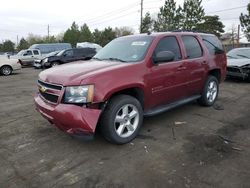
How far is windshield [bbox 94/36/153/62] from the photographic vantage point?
15.6 ft

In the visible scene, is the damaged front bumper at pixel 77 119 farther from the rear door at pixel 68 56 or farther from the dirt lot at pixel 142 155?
the rear door at pixel 68 56

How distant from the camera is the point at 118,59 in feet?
16.1

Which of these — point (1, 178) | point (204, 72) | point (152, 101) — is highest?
point (204, 72)

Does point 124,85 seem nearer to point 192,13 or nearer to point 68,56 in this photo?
point 68,56

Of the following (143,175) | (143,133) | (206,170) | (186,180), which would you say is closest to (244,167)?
(206,170)

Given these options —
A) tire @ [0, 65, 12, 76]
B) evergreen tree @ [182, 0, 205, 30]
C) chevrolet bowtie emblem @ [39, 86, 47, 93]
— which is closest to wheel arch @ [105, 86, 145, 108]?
chevrolet bowtie emblem @ [39, 86, 47, 93]

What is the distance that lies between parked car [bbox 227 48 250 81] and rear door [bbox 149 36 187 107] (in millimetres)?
5791

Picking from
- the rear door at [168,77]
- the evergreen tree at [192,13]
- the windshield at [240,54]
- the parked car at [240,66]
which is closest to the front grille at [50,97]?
the rear door at [168,77]

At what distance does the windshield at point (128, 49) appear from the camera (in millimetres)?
4770

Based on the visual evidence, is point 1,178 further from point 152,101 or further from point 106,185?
point 152,101

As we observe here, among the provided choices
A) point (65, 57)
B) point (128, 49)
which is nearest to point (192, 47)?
point (128, 49)

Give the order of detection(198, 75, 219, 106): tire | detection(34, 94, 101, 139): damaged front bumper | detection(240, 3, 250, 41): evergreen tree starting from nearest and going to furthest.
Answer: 1. detection(34, 94, 101, 139): damaged front bumper
2. detection(198, 75, 219, 106): tire
3. detection(240, 3, 250, 41): evergreen tree

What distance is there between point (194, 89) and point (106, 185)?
3.45 meters

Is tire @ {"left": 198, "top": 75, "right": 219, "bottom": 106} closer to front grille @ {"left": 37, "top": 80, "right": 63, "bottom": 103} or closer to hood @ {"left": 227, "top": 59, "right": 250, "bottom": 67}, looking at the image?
front grille @ {"left": 37, "top": 80, "right": 63, "bottom": 103}
